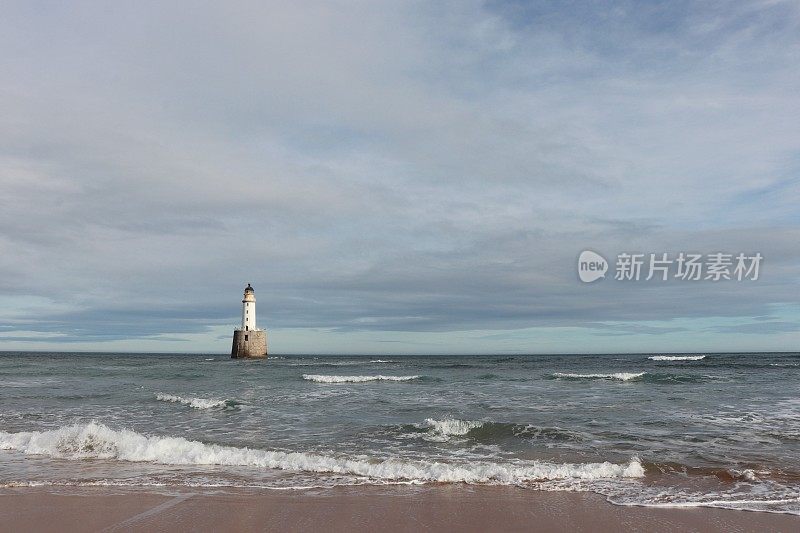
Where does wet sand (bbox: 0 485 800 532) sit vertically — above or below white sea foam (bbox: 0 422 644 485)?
above

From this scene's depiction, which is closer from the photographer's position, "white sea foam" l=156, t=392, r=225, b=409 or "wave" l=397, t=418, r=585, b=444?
"wave" l=397, t=418, r=585, b=444

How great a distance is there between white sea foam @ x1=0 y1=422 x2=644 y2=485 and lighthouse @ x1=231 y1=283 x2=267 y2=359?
4650cm

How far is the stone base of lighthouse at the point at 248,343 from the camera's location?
189 feet

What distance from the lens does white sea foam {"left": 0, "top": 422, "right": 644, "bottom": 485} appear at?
8.78 m

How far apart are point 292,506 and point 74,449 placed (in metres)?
6.61

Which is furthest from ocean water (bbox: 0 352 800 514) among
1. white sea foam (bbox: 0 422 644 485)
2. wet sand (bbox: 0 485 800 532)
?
wet sand (bbox: 0 485 800 532)

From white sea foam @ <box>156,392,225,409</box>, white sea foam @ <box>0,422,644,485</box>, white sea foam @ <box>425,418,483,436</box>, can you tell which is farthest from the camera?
white sea foam @ <box>156,392,225,409</box>

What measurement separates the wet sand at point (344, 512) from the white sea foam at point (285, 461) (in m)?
0.87

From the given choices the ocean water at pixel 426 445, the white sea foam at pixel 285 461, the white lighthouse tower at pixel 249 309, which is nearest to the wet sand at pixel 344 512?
the ocean water at pixel 426 445

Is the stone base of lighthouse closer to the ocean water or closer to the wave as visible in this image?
the ocean water

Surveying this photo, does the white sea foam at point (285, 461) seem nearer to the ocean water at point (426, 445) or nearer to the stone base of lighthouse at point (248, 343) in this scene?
the ocean water at point (426, 445)

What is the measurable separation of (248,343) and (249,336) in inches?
30.3

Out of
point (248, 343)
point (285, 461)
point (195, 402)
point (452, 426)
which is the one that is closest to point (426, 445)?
point (452, 426)

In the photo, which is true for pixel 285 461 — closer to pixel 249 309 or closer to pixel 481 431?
pixel 481 431
